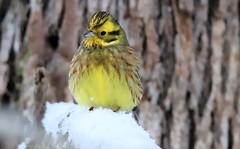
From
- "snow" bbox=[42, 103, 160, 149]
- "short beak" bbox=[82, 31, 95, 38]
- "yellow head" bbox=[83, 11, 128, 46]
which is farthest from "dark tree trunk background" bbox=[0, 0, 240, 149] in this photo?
"snow" bbox=[42, 103, 160, 149]

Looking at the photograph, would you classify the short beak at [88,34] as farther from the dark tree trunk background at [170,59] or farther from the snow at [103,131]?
the dark tree trunk background at [170,59]

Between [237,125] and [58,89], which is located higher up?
[58,89]

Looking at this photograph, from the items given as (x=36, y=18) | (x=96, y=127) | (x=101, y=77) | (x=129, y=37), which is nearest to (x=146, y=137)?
(x=96, y=127)

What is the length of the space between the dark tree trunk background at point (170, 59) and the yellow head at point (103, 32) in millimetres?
624

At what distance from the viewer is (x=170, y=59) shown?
423 centimetres

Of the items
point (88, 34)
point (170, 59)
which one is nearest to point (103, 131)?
point (88, 34)

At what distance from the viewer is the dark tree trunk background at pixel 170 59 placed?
421cm

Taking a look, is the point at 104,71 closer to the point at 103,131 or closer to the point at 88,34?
the point at 88,34

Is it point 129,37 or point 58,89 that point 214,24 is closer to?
point 129,37

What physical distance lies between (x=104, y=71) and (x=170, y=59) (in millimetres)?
927

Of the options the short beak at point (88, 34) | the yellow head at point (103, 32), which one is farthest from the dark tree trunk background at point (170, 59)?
the short beak at point (88, 34)

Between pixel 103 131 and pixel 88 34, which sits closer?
pixel 103 131

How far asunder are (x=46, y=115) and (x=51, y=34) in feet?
3.58

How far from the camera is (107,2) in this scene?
4.30 meters
